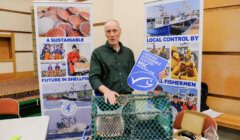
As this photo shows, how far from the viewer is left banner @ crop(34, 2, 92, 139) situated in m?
2.94

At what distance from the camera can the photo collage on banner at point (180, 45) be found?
246 cm

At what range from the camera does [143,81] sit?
4.19 ft

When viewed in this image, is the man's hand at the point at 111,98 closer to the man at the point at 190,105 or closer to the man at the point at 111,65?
the man at the point at 111,65

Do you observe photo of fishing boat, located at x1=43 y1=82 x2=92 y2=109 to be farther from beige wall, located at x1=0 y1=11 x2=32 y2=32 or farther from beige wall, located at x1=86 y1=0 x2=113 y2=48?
beige wall, located at x1=0 y1=11 x2=32 y2=32

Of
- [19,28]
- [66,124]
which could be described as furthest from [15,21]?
[66,124]

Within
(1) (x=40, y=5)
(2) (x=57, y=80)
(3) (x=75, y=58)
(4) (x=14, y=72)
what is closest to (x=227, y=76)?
(3) (x=75, y=58)

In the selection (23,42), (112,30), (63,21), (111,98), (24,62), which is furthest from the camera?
(24,62)

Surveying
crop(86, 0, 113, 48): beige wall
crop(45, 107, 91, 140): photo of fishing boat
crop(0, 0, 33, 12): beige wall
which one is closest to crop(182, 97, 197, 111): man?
crop(45, 107, 91, 140): photo of fishing boat

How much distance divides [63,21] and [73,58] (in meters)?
0.51

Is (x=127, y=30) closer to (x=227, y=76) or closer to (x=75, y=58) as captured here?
(x=75, y=58)

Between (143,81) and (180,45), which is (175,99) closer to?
(180,45)

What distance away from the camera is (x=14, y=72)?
6.96 meters

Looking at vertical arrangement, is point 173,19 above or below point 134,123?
above

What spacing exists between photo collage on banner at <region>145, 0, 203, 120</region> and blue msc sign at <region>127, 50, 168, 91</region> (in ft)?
3.92
